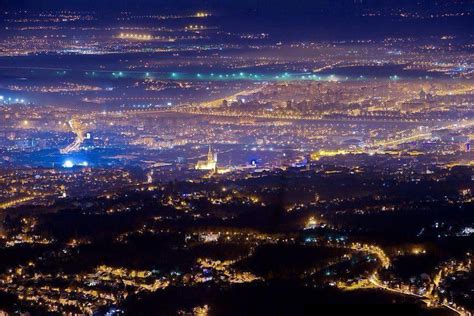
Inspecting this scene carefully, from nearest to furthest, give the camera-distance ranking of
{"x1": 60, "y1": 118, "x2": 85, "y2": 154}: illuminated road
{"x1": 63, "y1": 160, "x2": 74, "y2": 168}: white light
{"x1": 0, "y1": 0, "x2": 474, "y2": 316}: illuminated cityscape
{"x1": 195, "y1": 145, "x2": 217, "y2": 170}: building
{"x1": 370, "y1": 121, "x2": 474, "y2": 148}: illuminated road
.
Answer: {"x1": 0, "y1": 0, "x2": 474, "y2": 316}: illuminated cityscape → {"x1": 195, "y1": 145, "x2": 217, "y2": 170}: building → {"x1": 63, "y1": 160, "x2": 74, "y2": 168}: white light → {"x1": 60, "y1": 118, "x2": 85, "y2": 154}: illuminated road → {"x1": 370, "y1": 121, "x2": 474, "y2": 148}: illuminated road

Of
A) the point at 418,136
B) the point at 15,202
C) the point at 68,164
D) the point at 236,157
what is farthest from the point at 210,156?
the point at 418,136

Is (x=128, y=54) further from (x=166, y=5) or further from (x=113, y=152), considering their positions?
(x=113, y=152)

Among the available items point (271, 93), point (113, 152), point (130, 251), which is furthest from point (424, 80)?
point (130, 251)

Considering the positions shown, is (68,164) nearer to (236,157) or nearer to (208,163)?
(208,163)

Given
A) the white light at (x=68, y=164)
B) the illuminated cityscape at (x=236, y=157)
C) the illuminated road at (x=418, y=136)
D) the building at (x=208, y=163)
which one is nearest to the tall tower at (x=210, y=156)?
the building at (x=208, y=163)

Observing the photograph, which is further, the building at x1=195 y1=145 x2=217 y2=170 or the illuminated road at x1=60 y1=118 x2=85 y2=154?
the illuminated road at x1=60 y1=118 x2=85 y2=154

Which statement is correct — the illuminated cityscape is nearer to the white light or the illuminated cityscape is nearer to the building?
the white light

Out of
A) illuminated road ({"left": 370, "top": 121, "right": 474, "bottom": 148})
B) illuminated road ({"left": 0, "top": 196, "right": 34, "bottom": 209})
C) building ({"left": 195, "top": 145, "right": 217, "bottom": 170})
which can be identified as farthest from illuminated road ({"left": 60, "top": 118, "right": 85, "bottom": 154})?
illuminated road ({"left": 370, "top": 121, "right": 474, "bottom": 148})

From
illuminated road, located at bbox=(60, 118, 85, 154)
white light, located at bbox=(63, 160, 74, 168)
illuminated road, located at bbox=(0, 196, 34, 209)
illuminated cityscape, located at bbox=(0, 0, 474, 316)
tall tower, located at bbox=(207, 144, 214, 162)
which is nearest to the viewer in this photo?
illuminated cityscape, located at bbox=(0, 0, 474, 316)
